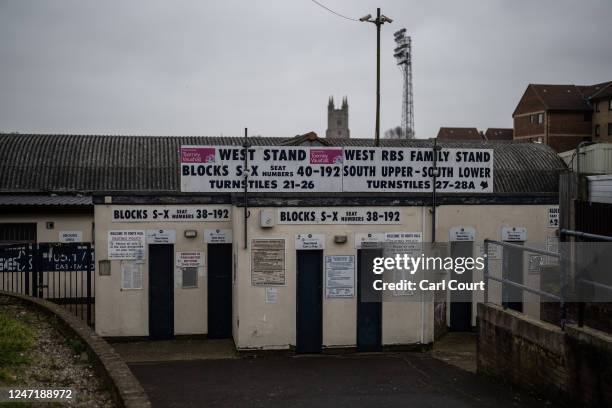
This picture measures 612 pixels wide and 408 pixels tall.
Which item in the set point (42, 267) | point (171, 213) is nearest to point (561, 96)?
point (171, 213)

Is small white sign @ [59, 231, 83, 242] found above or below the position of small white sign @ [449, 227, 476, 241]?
below

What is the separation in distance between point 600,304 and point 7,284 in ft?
43.7

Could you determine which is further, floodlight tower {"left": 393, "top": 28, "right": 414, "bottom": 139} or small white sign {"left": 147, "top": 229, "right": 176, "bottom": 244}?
floodlight tower {"left": 393, "top": 28, "right": 414, "bottom": 139}

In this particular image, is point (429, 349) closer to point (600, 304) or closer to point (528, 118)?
point (600, 304)

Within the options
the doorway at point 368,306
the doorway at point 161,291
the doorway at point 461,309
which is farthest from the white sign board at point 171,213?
the doorway at point 461,309

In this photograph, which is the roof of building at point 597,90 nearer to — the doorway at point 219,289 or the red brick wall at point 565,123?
the red brick wall at point 565,123

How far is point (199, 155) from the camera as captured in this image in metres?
13.0

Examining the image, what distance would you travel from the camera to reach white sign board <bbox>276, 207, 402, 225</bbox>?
1261cm

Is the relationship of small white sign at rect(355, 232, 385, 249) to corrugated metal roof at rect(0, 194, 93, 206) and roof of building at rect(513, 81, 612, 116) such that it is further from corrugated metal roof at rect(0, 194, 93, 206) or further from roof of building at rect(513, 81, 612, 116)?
roof of building at rect(513, 81, 612, 116)

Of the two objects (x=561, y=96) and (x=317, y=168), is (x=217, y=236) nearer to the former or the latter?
(x=317, y=168)

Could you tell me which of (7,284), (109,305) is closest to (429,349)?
(109,305)

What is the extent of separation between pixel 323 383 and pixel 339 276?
9.76 feet

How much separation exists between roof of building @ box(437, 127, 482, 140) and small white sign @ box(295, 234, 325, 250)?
7824 cm

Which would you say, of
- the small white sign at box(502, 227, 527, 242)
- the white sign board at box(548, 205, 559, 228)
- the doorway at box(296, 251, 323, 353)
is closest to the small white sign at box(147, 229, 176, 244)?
the doorway at box(296, 251, 323, 353)
